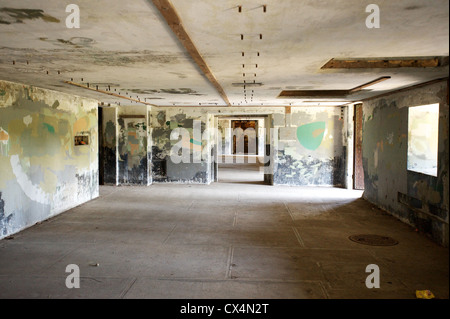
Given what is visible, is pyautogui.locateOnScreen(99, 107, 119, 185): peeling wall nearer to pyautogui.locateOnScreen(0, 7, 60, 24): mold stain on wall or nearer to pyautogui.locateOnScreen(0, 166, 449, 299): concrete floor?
pyautogui.locateOnScreen(0, 166, 449, 299): concrete floor

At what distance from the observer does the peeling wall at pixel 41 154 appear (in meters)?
5.26

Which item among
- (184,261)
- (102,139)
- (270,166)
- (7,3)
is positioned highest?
(7,3)

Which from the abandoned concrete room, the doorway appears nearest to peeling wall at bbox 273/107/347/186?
the abandoned concrete room

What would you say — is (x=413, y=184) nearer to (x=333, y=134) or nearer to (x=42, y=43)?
(x=333, y=134)

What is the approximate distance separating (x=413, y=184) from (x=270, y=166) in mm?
5201

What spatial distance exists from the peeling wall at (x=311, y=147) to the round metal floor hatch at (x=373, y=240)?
5080 mm

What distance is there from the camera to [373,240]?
16.4 feet

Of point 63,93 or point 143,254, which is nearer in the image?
point 143,254

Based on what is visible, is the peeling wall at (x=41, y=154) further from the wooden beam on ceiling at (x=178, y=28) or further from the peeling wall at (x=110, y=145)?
the wooden beam on ceiling at (x=178, y=28)

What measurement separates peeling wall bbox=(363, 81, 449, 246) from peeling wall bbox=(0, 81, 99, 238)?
6.32m

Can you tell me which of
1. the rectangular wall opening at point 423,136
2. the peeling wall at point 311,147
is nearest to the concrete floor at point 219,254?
the rectangular wall opening at point 423,136

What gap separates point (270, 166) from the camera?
10594 millimetres

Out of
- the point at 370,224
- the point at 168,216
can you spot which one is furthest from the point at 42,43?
the point at 370,224

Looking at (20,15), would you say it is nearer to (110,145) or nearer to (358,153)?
(110,145)
